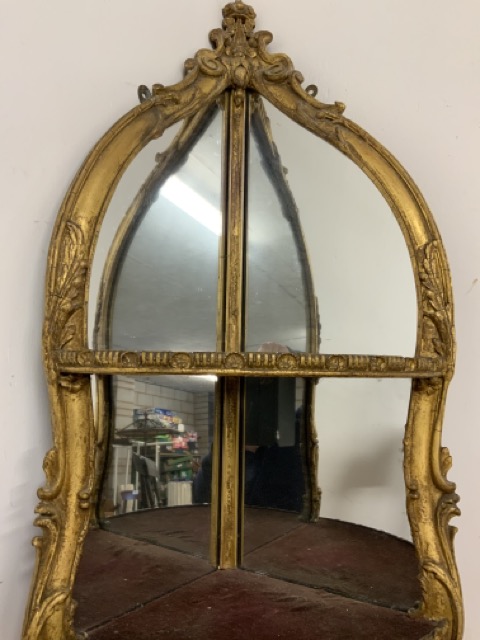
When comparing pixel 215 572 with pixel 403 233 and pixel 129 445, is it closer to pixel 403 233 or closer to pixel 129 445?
pixel 129 445

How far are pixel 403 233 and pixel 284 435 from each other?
0.83 ft

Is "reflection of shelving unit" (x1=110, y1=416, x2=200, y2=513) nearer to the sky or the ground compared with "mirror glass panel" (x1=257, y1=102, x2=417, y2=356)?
nearer to the ground

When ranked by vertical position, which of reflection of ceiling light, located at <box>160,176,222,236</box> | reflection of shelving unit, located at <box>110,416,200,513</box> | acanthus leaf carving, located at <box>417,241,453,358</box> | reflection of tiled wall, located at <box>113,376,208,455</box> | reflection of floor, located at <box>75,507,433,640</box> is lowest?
reflection of floor, located at <box>75,507,433,640</box>

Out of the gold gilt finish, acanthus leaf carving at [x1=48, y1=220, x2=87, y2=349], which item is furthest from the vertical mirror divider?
acanthus leaf carving at [x1=48, y1=220, x2=87, y2=349]

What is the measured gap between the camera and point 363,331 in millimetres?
618

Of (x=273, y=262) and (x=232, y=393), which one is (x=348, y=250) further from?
(x=232, y=393)

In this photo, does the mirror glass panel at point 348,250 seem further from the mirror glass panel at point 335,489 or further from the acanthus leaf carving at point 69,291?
the acanthus leaf carving at point 69,291

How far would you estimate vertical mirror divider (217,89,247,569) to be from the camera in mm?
625

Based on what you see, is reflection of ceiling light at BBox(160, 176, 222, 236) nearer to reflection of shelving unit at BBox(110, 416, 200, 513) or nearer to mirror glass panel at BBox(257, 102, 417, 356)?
mirror glass panel at BBox(257, 102, 417, 356)

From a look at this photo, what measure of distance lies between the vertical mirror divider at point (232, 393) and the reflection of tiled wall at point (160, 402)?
24mm

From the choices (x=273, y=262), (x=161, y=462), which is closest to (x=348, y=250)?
(x=273, y=262)

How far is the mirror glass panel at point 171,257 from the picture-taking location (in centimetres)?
58

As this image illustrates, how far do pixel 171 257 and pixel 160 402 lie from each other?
0.15 metres

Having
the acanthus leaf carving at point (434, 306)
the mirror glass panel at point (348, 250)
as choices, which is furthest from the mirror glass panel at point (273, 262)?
the acanthus leaf carving at point (434, 306)
